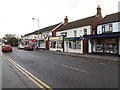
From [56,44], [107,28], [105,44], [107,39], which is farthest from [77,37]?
[56,44]

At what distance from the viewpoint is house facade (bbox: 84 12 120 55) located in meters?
18.1

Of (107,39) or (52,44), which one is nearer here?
(107,39)

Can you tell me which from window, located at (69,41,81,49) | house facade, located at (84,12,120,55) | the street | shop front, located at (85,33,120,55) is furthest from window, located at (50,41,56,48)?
the street

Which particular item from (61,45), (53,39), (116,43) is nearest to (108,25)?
(116,43)

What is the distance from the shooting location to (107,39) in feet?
64.1

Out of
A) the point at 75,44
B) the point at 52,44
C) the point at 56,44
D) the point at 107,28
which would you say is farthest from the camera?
the point at 52,44

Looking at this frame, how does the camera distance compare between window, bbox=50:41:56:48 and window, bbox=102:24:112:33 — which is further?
window, bbox=50:41:56:48

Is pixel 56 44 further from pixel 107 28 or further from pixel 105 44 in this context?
pixel 105 44

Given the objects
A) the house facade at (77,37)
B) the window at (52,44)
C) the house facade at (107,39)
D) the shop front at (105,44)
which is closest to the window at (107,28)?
the house facade at (107,39)

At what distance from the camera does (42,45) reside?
40281 mm

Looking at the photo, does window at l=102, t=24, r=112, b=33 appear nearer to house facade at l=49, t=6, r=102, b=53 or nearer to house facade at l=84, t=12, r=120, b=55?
house facade at l=84, t=12, r=120, b=55

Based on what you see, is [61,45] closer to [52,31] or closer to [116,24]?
[52,31]

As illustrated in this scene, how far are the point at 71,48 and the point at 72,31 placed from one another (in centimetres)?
400

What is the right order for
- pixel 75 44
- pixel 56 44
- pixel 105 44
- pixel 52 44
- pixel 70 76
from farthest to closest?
pixel 52 44
pixel 56 44
pixel 75 44
pixel 105 44
pixel 70 76
